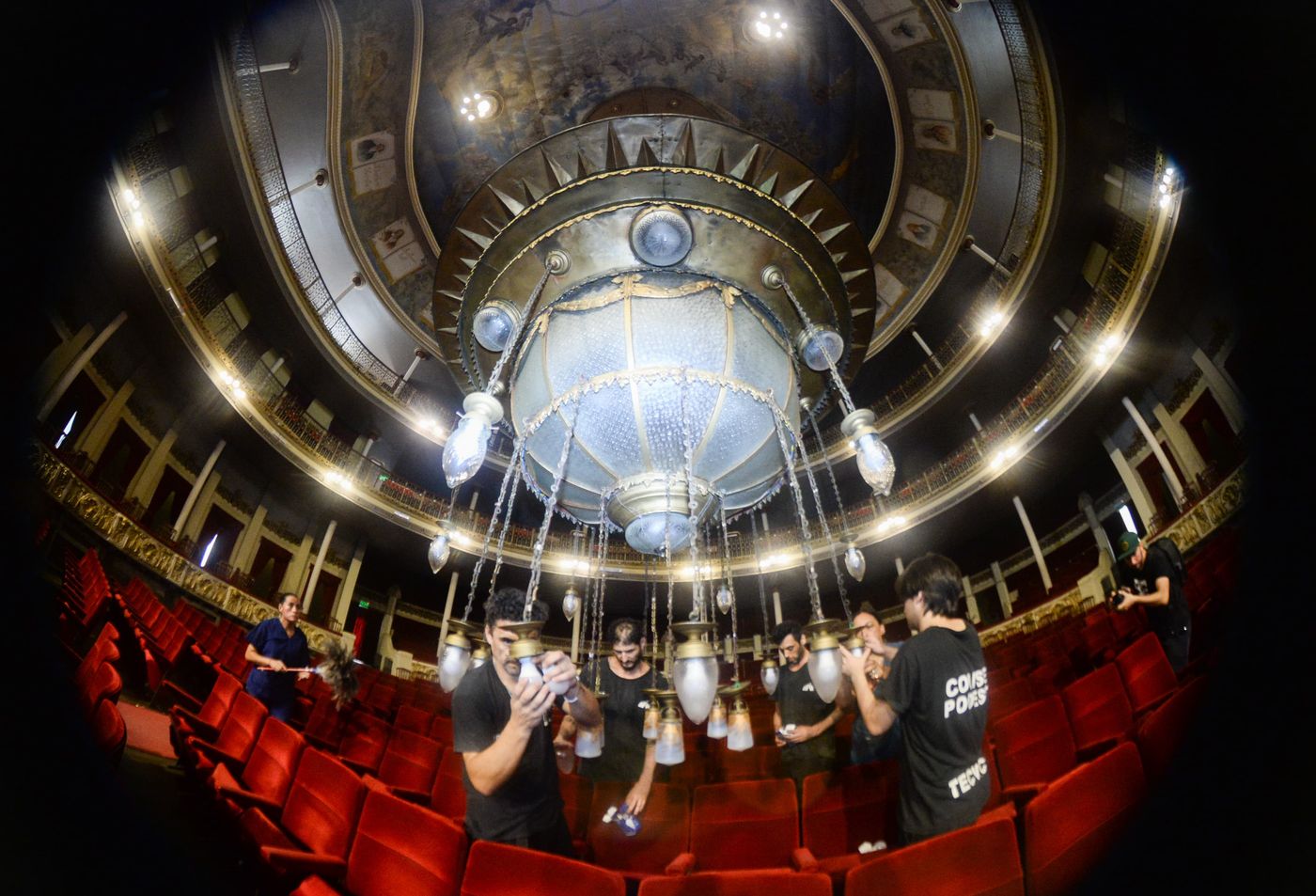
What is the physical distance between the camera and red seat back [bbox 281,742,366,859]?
6.47ft

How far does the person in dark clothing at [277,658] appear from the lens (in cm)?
362

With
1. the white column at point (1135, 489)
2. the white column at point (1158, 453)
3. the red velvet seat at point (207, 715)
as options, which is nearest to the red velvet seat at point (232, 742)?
the red velvet seat at point (207, 715)

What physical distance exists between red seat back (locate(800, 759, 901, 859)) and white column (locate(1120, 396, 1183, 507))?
2.05 meters

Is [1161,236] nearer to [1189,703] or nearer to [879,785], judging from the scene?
[1189,703]

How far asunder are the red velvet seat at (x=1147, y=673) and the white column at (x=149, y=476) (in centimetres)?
556

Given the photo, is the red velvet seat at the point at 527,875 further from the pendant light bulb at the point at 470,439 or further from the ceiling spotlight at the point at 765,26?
the ceiling spotlight at the point at 765,26

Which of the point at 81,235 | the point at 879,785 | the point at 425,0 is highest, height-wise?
the point at 425,0

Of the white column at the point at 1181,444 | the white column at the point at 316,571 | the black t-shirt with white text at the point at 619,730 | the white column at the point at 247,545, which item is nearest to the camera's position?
the white column at the point at 1181,444

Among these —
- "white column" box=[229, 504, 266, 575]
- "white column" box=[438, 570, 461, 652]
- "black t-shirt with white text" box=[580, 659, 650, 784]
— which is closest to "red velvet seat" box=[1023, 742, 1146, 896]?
"black t-shirt with white text" box=[580, 659, 650, 784]

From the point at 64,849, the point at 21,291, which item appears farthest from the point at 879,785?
the point at 21,291

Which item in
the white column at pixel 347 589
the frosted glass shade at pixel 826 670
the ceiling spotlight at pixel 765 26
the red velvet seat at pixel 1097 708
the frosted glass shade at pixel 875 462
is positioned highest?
the ceiling spotlight at pixel 765 26

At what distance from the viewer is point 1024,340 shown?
876 cm

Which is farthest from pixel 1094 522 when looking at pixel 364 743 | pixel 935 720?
pixel 364 743

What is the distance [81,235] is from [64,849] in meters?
1.78
